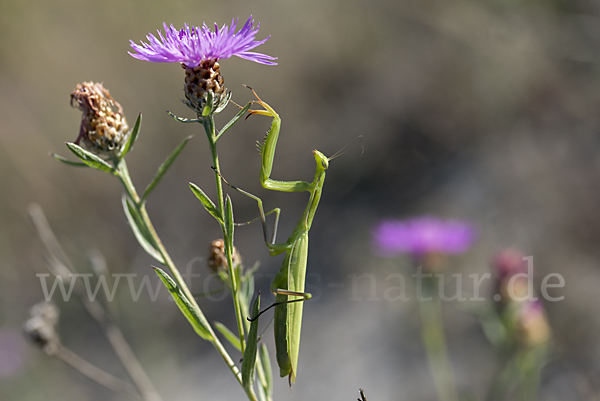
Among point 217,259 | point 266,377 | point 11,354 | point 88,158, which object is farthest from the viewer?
point 11,354

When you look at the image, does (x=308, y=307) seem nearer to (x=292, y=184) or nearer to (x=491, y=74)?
(x=491, y=74)

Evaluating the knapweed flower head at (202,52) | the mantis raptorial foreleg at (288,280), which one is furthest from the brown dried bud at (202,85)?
the mantis raptorial foreleg at (288,280)

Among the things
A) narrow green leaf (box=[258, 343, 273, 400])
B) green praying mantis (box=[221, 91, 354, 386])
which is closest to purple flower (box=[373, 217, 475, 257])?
green praying mantis (box=[221, 91, 354, 386])

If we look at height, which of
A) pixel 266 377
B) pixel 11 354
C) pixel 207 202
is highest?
pixel 11 354

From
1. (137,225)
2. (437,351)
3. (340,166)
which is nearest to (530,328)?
(437,351)

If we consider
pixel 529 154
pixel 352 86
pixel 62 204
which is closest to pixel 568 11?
pixel 529 154

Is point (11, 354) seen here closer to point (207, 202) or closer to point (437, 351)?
point (437, 351)

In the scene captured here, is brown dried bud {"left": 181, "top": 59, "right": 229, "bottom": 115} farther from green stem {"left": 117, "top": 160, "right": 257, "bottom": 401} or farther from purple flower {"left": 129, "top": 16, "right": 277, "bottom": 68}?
green stem {"left": 117, "top": 160, "right": 257, "bottom": 401}

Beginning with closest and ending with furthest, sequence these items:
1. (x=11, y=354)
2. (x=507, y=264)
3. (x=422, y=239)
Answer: (x=507, y=264)
(x=422, y=239)
(x=11, y=354)
